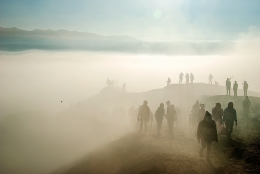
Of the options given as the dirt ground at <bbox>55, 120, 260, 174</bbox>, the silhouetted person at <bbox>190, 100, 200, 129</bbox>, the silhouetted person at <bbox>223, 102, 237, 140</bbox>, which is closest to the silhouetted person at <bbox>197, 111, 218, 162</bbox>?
the dirt ground at <bbox>55, 120, 260, 174</bbox>

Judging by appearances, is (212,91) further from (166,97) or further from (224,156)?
(224,156)

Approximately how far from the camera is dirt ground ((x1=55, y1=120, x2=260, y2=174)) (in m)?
9.34

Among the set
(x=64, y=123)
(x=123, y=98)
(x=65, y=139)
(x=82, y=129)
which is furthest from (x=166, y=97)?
(x=64, y=123)

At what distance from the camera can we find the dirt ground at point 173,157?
9.34 m

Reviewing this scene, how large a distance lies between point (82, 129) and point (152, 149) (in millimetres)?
41800

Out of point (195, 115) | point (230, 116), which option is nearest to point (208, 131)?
point (230, 116)

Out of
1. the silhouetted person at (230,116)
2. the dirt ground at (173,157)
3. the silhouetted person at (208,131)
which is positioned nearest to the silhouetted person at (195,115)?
the dirt ground at (173,157)

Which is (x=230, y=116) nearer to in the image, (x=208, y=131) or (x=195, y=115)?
(x=208, y=131)

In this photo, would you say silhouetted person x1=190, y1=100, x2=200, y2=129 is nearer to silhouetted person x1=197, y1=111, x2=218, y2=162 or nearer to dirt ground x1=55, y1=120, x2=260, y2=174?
dirt ground x1=55, y1=120, x2=260, y2=174

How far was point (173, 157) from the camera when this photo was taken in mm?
10906

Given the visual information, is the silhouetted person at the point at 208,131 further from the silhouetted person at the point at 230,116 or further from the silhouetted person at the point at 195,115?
the silhouetted person at the point at 195,115

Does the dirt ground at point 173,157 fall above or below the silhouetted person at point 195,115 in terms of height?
below

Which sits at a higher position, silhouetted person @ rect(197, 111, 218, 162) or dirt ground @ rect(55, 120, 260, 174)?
silhouetted person @ rect(197, 111, 218, 162)

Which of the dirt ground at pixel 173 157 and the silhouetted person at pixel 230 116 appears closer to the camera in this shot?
the dirt ground at pixel 173 157
